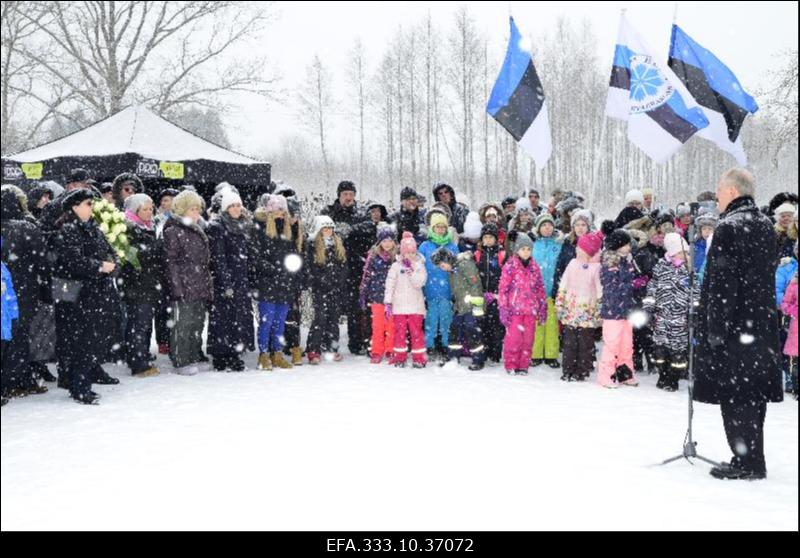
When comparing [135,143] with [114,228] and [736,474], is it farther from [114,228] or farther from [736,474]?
[736,474]

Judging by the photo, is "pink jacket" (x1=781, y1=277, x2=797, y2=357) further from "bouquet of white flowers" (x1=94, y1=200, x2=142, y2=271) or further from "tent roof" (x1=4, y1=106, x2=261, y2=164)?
"tent roof" (x1=4, y1=106, x2=261, y2=164)

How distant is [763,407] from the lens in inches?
173

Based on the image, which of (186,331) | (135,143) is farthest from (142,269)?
(135,143)

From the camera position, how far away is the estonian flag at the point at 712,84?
852cm

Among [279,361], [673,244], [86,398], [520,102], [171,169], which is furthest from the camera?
[171,169]

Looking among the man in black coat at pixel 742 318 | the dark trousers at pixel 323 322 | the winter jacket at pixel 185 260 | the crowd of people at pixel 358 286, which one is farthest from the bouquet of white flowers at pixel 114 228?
the man in black coat at pixel 742 318

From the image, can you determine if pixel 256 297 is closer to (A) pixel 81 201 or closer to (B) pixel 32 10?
(A) pixel 81 201

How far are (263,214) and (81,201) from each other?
2.20 m

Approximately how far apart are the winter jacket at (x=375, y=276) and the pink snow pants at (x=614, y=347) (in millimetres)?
2629

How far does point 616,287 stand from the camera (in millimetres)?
7406

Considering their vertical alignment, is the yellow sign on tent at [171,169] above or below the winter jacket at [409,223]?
above

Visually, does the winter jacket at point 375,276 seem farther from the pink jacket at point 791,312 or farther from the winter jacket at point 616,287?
the pink jacket at point 791,312

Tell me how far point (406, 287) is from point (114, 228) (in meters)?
3.27

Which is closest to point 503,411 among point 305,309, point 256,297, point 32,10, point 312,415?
point 312,415
